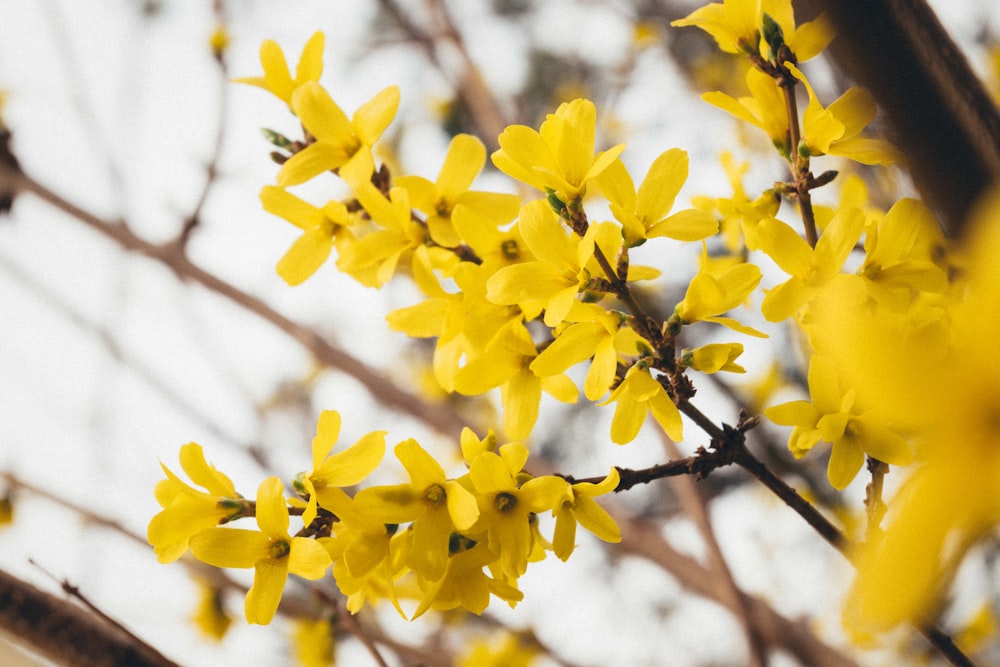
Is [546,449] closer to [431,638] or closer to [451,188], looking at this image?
[431,638]

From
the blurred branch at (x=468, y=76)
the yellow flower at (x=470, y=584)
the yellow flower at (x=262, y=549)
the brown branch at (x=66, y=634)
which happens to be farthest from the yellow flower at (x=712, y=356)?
the blurred branch at (x=468, y=76)

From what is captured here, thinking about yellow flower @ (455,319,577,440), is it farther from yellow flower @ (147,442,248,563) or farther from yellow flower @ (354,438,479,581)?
yellow flower @ (147,442,248,563)

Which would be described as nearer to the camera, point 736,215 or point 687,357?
point 687,357

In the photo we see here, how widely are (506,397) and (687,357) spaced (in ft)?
0.58

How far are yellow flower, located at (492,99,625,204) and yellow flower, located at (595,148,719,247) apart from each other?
0.07 ft

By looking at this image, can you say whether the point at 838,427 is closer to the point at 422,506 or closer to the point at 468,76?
A: the point at 422,506

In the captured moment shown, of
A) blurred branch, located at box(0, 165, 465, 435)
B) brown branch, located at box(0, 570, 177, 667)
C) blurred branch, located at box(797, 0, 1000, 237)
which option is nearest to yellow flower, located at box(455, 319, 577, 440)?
blurred branch, located at box(797, 0, 1000, 237)

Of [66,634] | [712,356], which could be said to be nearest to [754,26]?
[712,356]

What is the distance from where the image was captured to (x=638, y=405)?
1.84 feet

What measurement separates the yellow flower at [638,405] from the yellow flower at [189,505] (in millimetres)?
352

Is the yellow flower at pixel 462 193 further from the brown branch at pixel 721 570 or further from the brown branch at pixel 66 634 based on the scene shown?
the brown branch at pixel 721 570

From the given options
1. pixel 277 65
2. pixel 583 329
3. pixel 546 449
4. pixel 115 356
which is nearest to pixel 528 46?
pixel 546 449

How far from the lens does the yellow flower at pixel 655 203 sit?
538 millimetres

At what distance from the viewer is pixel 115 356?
5.57ft
